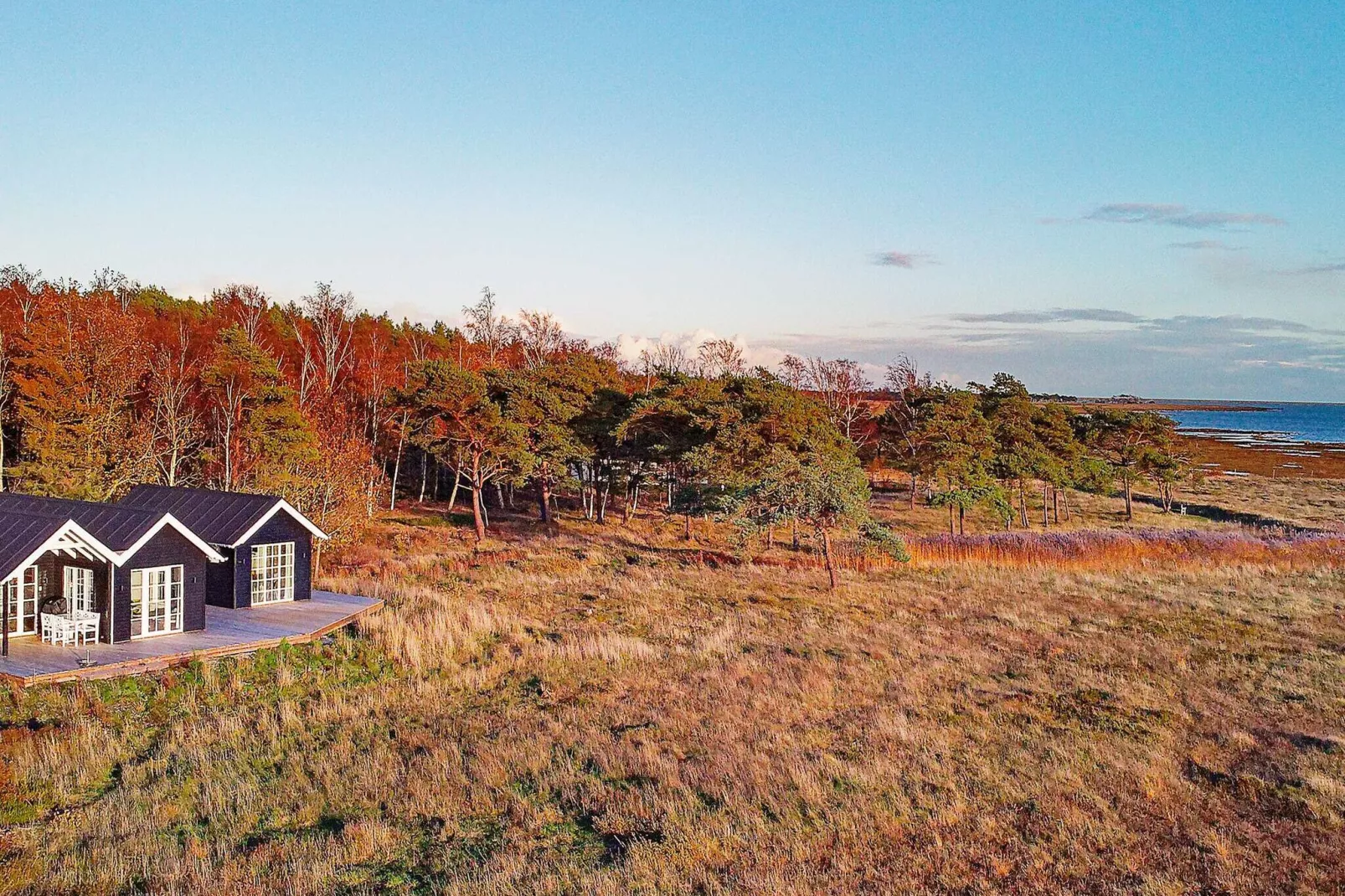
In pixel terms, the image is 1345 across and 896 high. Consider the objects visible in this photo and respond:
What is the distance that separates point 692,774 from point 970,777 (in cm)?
419

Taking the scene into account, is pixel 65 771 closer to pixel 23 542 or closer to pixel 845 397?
pixel 23 542

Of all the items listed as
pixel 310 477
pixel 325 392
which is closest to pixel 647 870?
pixel 310 477

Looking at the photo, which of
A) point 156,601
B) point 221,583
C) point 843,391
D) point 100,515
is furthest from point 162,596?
point 843,391

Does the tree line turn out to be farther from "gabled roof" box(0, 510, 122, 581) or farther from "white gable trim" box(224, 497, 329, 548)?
"gabled roof" box(0, 510, 122, 581)

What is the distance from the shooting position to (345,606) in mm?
21156

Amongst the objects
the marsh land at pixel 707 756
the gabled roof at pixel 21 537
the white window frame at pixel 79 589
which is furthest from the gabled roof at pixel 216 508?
the marsh land at pixel 707 756

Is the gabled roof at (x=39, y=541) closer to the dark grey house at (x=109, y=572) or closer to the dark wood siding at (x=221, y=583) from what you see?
the dark grey house at (x=109, y=572)

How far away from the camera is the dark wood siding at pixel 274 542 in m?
20.3

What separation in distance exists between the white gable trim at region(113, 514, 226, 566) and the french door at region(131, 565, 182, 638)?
64 centimetres

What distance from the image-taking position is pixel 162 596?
17625mm

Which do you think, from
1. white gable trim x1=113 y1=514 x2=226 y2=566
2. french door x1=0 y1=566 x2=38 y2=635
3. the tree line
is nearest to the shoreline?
the tree line

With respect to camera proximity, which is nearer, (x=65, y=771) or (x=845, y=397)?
(x=65, y=771)

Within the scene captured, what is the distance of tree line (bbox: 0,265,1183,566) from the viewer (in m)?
29.2

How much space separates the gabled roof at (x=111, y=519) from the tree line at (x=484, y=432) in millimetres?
10579
